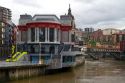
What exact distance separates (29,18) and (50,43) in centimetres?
1136

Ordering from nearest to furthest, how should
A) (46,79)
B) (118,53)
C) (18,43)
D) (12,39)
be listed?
1. (46,79)
2. (18,43)
3. (12,39)
4. (118,53)

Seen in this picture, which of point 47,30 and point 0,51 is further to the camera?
point 0,51

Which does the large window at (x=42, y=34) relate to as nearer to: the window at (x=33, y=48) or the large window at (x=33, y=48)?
the large window at (x=33, y=48)

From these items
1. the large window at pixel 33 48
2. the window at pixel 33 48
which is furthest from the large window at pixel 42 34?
the window at pixel 33 48

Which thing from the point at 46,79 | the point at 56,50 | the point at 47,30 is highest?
the point at 47,30

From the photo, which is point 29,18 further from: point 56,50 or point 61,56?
point 61,56

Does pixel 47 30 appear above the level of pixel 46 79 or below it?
above

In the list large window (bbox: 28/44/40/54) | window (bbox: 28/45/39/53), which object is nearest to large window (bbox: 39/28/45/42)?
large window (bbox: 28/44/40/54)

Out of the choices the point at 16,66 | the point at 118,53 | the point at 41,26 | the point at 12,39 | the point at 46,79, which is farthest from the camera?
the point at 118,53

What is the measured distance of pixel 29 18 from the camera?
267 ft

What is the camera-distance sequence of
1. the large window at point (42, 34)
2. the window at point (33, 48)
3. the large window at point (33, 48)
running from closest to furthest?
the large window at point (33, 48)
the window at point (33, 48)
the large window at point (42, 34)

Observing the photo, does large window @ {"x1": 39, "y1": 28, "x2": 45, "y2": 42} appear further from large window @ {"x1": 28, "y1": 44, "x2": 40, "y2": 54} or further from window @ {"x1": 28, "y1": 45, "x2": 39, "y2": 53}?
window @ {"x1": 28, "y1": 45, "x2": 39, "y2": 53}

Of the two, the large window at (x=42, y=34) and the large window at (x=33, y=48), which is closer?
the large window at (x=33, y=48)

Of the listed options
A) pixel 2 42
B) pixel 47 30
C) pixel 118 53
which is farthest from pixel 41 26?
pixel 118 53
